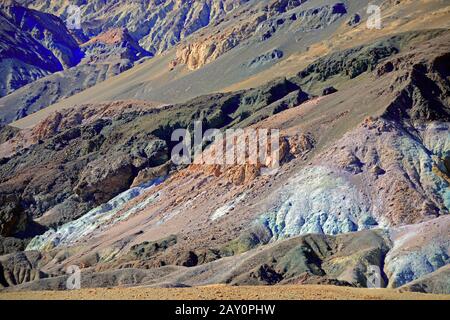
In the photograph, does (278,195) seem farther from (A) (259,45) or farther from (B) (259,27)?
(B) (259,27)

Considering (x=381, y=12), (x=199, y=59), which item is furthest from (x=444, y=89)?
(x=199, y=59)

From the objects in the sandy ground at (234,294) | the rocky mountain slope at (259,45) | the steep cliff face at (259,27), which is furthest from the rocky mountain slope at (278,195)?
the steep cliff face at (259,27)

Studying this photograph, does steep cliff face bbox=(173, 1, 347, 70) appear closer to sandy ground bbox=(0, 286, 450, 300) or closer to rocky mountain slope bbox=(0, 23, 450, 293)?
rocky mountain slope bbox=(0, 23, 450, 293)

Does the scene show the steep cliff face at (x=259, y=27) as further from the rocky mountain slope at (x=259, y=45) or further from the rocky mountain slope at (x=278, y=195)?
the rocky mountain slope at (x=278, y=195)

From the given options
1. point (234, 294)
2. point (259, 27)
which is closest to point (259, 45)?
point (259, 27)

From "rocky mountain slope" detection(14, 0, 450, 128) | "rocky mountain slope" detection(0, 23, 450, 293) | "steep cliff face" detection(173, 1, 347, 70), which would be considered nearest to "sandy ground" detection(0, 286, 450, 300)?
"rocky mountain slope" detection(0, 23, 450, 293)

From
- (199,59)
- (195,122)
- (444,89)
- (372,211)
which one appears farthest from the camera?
(199,59)

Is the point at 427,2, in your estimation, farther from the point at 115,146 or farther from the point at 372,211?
the point at 372,211
